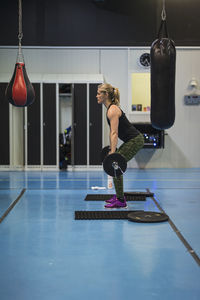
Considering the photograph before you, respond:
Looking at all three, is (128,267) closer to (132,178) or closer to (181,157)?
(132,178)

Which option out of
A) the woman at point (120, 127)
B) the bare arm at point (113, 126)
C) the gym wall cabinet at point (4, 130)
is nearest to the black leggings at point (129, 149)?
the woman at point (120, 127)

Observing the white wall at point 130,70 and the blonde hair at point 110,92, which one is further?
the white wall at point 130,70

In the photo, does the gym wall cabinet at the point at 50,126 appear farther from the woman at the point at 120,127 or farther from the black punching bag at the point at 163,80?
the black punching bag at the point at 163,80

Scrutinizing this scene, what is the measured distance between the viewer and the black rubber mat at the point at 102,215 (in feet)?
15.4

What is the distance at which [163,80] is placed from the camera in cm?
476

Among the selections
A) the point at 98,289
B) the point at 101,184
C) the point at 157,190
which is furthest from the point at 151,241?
the point at 101,184

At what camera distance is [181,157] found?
1048cm

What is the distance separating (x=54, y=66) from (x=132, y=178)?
143 inches

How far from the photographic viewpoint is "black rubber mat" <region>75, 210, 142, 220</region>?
469 centimetres

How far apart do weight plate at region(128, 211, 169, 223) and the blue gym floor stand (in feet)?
0.23

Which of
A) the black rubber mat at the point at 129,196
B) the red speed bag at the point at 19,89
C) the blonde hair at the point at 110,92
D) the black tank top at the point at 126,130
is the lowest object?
the black rubber mat at the point at 129,196

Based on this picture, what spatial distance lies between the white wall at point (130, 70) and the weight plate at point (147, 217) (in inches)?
224

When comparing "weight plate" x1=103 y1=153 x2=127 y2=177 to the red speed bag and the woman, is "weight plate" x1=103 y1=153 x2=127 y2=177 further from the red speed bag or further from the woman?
the red speed bag

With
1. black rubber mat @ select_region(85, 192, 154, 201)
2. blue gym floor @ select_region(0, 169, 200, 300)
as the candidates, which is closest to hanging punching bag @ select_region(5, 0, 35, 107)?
blue gym floor @ select_region(0, 169, 200, 300)
